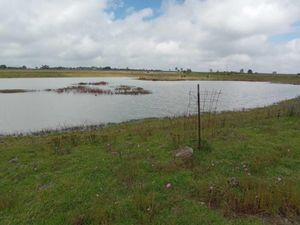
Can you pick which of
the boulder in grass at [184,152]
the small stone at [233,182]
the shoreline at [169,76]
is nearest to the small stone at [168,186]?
the small stone at [233,182]

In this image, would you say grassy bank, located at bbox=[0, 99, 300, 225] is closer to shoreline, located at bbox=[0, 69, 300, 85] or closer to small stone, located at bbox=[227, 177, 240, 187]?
small stone, located at bbox=[227, 177, 240, 187]

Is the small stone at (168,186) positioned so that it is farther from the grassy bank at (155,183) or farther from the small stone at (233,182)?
the small stone at (233,182)

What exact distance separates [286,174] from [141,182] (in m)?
3.46

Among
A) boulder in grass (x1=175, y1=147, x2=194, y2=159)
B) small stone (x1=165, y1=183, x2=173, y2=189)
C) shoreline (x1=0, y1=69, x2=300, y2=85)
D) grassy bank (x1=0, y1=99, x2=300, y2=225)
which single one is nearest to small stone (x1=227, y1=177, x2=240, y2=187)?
grassy bank (x1=0, y1=99, x2=300, y2=225)

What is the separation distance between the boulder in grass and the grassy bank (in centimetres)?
21

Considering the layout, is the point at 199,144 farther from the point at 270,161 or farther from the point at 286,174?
the point at 286,174

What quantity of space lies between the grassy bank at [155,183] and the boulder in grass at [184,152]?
8.1 inches

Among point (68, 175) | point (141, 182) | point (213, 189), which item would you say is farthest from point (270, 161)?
point (68, 175)

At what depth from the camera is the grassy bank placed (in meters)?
4.96

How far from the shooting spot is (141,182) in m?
6.29

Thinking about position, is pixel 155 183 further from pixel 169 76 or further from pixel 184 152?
pixel 169 76

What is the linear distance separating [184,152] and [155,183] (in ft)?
6.44

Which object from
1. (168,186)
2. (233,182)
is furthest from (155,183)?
(233,182)

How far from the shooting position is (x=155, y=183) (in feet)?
20.2
